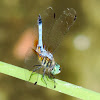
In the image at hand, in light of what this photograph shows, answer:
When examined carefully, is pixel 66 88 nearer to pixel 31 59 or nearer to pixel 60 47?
pixel 31 59

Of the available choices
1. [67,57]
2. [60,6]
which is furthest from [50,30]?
[60,6]

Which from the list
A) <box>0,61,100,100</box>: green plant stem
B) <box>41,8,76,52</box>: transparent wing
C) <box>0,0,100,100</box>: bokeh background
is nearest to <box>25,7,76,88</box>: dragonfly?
<box>41,8,76,52</box>: transparent wing

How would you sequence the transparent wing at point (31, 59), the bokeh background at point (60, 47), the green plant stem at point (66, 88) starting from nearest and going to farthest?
the green plant stem at point (66, 88) < the transparent wing at point (31, 59) < the bokeh background at point (60, 47)

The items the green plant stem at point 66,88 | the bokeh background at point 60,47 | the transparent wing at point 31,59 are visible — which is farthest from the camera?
the bokeh background at point 60,47

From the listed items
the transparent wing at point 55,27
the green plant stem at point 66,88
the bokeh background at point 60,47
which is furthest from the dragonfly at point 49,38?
the bokeh background at point 60,47

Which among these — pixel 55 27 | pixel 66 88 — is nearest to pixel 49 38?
pixel 55 27

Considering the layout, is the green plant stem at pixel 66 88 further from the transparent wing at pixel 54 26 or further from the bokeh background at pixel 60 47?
the bokeh background at pixel 60 47

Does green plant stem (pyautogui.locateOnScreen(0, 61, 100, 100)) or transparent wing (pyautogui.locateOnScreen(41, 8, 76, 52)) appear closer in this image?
green plant stem (pyautogui.locateOnScreen(0, 61, 100, 100))

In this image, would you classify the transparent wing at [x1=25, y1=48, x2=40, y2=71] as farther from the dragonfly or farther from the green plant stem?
the green plant stem
